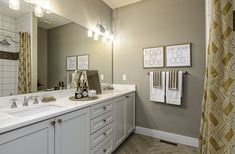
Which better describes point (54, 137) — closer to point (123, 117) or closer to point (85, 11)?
point (123, 117)

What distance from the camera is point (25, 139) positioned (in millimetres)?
938

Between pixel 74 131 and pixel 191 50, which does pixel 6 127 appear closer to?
pixel 74 131

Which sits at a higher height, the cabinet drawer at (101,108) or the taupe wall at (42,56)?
the taupe wall at (42,56)

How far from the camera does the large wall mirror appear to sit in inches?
54.1

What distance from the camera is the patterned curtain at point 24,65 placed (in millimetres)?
1480

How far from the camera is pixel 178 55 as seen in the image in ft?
7.54

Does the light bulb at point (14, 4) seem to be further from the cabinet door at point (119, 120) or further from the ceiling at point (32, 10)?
the cabinet door at point (119, 120)

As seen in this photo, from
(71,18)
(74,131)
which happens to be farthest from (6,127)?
(71,18)

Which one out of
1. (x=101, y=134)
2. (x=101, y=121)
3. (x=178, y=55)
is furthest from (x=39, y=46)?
(x=178, y=55)

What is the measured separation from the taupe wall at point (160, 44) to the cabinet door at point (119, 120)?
565mm

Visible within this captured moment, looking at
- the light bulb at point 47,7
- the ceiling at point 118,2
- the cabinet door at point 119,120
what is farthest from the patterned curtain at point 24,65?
the ceiling at point 118,2

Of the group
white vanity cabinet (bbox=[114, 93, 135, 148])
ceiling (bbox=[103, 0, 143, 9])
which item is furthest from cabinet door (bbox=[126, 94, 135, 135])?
ceiling (bbox=[103, 0, 143, 9])

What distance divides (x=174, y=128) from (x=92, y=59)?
1.91 metres

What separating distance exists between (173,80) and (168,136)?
1017 millimetres
